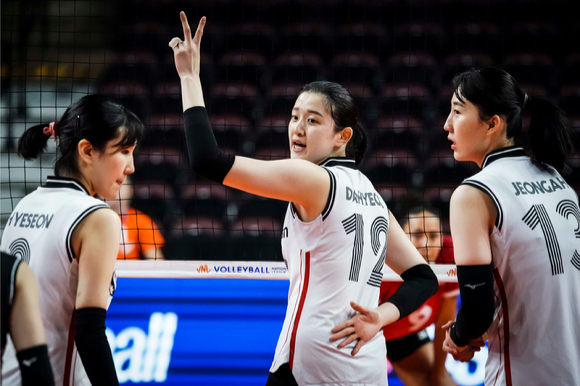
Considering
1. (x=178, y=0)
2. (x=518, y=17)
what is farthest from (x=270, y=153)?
(x=518, y=17)

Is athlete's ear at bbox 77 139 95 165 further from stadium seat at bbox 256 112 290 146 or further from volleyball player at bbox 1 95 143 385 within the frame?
stadium seat at bbox 256 112 290 146

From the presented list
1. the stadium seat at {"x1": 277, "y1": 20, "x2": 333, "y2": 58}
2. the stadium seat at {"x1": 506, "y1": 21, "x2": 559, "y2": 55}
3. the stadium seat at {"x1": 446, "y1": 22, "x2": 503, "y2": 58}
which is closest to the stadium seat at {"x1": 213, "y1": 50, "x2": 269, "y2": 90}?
the stadium seat at {"x1": 277, "y1": 20, "x2": 333, "y2": 58}

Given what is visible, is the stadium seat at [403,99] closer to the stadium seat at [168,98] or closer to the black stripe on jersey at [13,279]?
the stadium seat at [168,98]

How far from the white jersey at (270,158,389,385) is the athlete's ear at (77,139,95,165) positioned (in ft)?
2.71

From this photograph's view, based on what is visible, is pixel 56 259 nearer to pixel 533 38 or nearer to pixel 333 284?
pixel 333 284

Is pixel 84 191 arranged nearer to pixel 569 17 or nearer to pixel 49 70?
pixel 49 70

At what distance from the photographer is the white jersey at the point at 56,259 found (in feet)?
6.31

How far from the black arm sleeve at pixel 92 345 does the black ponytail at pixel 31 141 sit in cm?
71

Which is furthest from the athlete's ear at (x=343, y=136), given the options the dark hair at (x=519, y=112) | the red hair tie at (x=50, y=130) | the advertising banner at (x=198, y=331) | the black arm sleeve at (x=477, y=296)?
the advertising banner at (x=198, y=331)

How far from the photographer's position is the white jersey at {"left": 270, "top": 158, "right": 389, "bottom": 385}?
2.10 metres

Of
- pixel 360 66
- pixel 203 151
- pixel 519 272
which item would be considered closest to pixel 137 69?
pixel 360 66

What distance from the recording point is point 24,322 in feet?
4.74

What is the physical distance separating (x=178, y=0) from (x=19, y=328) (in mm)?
6061

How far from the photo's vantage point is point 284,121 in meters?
6.81
